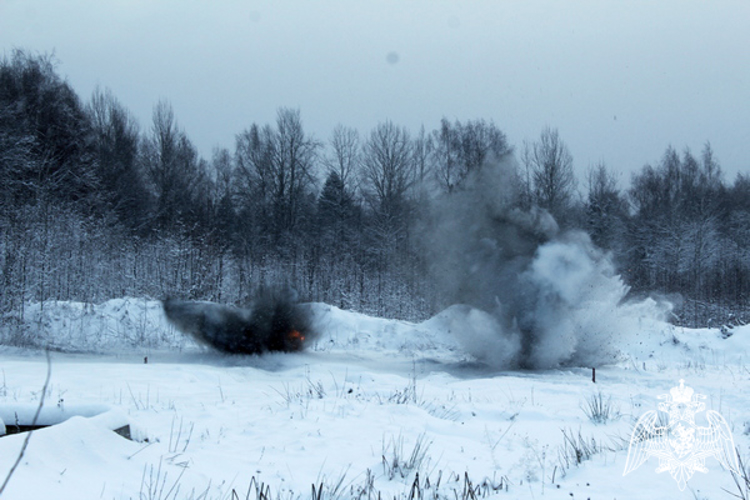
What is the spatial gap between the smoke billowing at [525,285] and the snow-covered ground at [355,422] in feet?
2.17

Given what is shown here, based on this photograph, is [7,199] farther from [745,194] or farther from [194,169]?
[745,194]

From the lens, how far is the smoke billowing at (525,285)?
59.5 feet

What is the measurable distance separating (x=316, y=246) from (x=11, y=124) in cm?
2025

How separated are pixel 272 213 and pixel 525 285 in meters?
33.1

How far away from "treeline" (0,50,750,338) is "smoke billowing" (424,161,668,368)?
2.11 metres

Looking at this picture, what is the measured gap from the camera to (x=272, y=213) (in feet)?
160

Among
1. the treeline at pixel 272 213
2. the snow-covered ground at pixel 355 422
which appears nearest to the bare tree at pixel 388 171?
the treeline at pixel 272 213

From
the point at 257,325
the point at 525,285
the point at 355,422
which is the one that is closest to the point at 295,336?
the point at 257,325

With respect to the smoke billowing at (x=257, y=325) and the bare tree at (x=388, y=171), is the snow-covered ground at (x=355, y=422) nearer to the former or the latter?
the smoke billowing at (x=257, y=325)

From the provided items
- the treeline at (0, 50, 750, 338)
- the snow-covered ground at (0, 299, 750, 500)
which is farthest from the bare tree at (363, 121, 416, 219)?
the snow-covered ground at (0, 299, 750, 500)

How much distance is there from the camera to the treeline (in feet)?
83.7

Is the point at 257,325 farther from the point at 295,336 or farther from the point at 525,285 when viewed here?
the point at 525,285

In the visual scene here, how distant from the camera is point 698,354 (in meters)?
18.8

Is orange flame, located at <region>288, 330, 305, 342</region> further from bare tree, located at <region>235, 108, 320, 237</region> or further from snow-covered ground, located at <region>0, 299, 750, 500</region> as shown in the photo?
bare tree, located at <region>235, 108, 320, 237</region>
